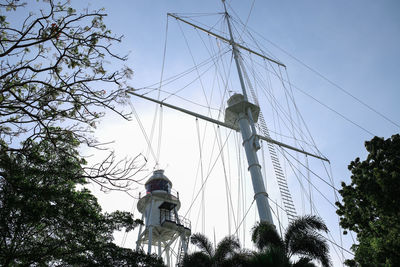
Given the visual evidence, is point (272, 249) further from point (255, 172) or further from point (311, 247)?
point (255, 172)

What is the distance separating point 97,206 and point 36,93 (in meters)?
6.63

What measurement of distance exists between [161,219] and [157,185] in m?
3.23

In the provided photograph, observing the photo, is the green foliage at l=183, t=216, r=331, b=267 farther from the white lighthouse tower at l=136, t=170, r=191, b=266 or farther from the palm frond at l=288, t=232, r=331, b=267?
the white lighthouse tower at l=136, t=170, r=191, b=266

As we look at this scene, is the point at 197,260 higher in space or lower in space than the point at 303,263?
higher

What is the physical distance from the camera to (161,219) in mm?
24875

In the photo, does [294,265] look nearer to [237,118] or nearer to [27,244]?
[27,244]

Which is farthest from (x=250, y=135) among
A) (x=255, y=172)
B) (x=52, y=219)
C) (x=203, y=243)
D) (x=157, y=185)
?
(x=52, y=219)

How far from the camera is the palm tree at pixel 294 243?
1166 centimetres

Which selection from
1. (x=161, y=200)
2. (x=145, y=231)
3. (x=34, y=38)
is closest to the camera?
(x=34, y=38)

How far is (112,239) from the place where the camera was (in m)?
11.9

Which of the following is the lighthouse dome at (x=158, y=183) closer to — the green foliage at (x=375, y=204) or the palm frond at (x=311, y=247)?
the green foliage at (x=375, y=204)

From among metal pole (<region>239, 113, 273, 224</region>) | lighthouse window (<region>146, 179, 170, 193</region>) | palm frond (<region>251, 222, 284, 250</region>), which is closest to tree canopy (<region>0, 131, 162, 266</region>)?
palm frond (<region>251, 222, 284, 250</region>)

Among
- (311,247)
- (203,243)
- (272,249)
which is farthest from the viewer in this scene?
(203,243)

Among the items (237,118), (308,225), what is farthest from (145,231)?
(308,225)
